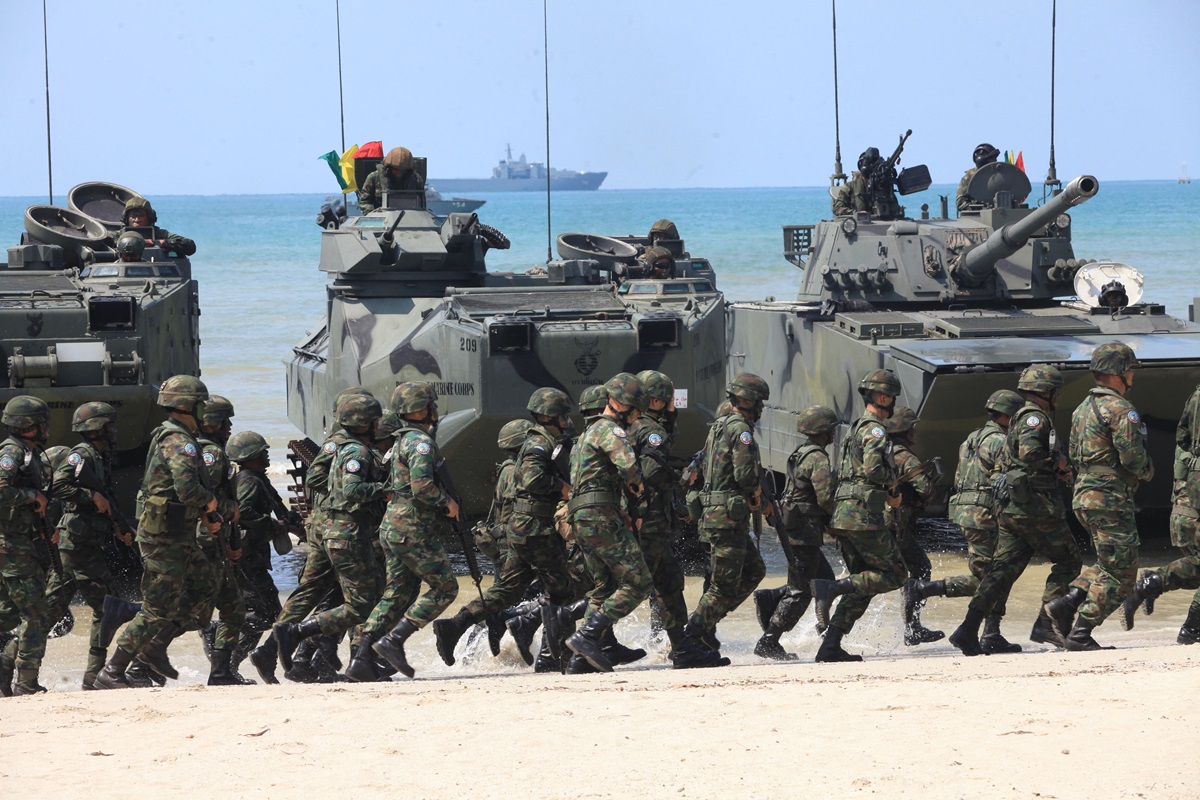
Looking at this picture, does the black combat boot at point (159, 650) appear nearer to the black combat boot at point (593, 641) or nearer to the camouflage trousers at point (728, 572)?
the black combat boot at point (593, 641)

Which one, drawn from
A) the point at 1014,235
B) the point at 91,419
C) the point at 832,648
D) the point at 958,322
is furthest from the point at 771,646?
the point at 1014,235

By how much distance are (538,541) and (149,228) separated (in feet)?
22.6

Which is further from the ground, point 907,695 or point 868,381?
point 868,381

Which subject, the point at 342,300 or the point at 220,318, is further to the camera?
the point at 220,318

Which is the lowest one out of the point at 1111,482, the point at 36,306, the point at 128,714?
the point at 128,714

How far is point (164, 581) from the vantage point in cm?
871

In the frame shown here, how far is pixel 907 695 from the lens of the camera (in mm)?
7547

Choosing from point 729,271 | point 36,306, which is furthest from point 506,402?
point 729,271

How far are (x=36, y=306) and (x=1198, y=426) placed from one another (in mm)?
7620

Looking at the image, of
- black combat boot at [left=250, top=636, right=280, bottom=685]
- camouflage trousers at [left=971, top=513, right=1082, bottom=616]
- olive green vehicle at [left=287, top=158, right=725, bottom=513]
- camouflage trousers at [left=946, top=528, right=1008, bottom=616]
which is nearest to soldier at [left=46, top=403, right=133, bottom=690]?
black combat boot at [left=250, top=636, right=280, bottom=685]

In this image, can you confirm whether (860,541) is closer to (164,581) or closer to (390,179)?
(164,581)

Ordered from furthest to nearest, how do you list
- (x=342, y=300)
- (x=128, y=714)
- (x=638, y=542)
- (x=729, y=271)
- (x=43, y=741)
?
(x=729, y=271) → (x=342, y=300) → (x=638, y=542) → (x=128, y=714) → (x=43, y=741)

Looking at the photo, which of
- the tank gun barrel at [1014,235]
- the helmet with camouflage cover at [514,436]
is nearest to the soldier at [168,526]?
the helmet with camouflage cover at [514,436]

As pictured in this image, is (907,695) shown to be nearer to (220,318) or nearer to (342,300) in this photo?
(342,300)
